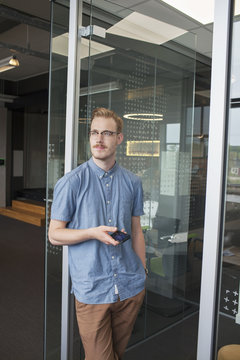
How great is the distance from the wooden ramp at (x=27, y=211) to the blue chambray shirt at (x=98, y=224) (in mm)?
7507

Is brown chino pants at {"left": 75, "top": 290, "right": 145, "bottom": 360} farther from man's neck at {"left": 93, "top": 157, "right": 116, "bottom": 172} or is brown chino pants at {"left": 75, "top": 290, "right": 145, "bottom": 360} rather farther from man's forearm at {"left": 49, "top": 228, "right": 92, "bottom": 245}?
man's neck at {"left": 93, "top": 157, "right": 116, "bottom": 172}

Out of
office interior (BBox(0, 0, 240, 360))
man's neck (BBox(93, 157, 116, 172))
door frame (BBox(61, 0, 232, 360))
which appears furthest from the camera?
office interior (BBox(0, 0, 240, 360))

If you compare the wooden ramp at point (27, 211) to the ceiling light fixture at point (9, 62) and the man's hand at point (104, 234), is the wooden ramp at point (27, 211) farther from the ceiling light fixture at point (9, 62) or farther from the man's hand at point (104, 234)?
the man's hand at point (104, 234)

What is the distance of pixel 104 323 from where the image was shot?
1575mm

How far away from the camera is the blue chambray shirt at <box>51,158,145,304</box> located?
1562 mm

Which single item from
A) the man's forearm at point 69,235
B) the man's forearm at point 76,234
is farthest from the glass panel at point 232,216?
the man's forearm at point 69,235

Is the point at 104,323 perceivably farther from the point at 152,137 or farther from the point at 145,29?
the point at 145,29

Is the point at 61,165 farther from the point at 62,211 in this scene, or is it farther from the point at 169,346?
the point at 169,346

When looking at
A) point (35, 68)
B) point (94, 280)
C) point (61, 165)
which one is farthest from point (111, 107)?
point (35, 68)

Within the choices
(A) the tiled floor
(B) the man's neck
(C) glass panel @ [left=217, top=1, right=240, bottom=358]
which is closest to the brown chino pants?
(C) glass panel @ [left=217, top=1, right=240, bottom=358]

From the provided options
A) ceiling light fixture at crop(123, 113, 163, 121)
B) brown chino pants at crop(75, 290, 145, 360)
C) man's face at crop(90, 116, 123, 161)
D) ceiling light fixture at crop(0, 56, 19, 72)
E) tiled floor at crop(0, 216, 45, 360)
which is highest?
ceiling light fixture at crop(0, 56, 19, 72)

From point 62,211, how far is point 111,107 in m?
1.13

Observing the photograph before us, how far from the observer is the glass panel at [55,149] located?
86.3 inches

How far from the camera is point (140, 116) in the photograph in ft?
9.00
